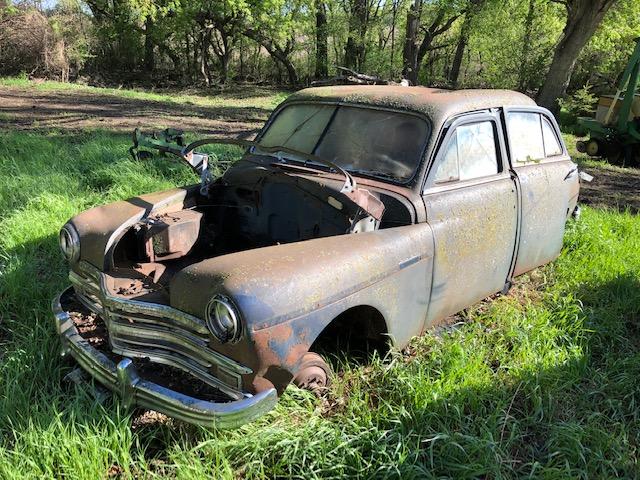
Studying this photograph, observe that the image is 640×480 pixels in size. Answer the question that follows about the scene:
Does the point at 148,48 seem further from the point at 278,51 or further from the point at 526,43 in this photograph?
the point at 526,43

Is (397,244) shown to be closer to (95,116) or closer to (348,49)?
(95,116)

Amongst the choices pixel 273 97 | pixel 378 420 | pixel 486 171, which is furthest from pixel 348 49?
pixel 378 420

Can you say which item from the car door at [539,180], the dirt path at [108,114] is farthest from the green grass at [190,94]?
the car door at [539,180]

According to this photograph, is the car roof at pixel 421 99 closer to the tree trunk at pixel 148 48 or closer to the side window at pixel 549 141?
the side window at pixel 549 141

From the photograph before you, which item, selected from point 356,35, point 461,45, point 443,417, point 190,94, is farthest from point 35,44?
point 443,417

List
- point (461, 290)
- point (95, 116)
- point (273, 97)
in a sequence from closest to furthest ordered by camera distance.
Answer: point (461, 290) < point (95, 116) < point (273, 97)

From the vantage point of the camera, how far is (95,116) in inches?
456

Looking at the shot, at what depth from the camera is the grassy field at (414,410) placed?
8.17 ft

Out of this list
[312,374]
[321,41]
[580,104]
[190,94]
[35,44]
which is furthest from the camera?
[321,41]

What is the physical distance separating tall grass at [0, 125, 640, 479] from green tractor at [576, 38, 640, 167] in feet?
24.8

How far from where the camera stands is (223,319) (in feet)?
7.78

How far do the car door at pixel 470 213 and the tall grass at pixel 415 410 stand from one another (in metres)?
0.33

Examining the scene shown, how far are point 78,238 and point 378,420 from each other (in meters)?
2.09

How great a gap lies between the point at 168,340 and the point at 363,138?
1.86 meters
